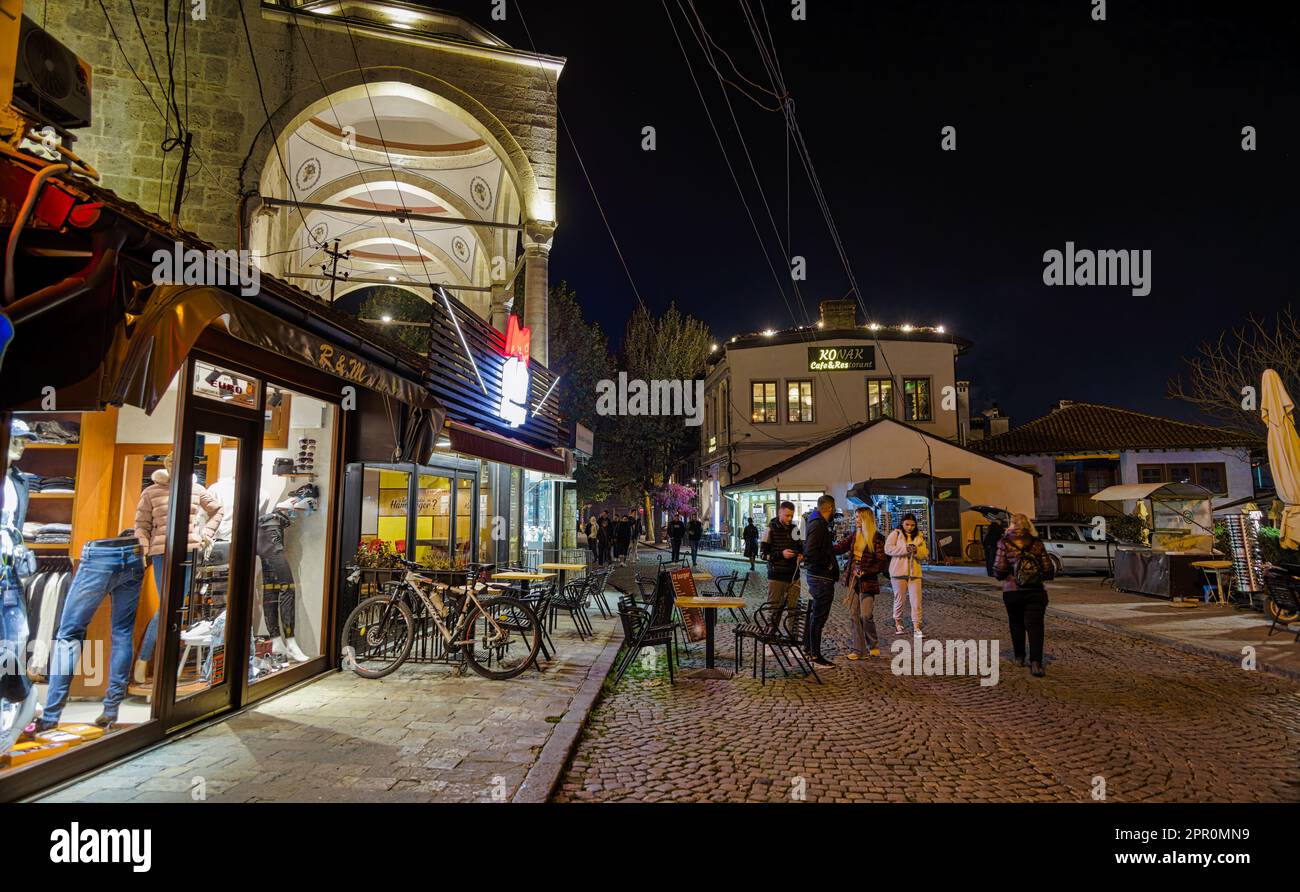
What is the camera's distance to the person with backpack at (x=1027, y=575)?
7.45 m

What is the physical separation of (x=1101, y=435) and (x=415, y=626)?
32.2 metres

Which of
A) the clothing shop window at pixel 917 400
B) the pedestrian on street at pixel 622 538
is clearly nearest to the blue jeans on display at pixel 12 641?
the pedestrian on street at pixel 622 538

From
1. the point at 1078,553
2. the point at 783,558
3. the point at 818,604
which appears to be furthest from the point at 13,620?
the point at 1078,553

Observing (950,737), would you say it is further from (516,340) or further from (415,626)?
(516,340)

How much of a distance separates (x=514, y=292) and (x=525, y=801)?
1486 centimetres

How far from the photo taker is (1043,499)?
30.3m

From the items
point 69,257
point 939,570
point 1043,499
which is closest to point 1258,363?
point 939,570

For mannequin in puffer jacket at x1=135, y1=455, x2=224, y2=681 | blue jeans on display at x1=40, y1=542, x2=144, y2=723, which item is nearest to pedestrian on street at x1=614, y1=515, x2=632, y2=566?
mannequin in puffer jacket at x1=135, y1=455, x2=224, y2=681

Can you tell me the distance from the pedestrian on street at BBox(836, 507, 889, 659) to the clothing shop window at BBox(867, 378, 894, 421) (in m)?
23.5

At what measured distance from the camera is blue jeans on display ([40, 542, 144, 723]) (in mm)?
4539

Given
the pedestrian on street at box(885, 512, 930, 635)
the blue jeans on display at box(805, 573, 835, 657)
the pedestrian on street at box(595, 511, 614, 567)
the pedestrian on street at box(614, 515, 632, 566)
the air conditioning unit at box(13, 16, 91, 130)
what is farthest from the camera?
the pedestrian on street at box(614, 515, 632, 566)

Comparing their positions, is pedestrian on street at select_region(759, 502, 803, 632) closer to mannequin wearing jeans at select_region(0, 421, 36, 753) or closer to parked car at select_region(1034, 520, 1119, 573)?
mannequin wearing jeans at select_region(0, 421, 36, 753)

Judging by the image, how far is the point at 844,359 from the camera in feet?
101
